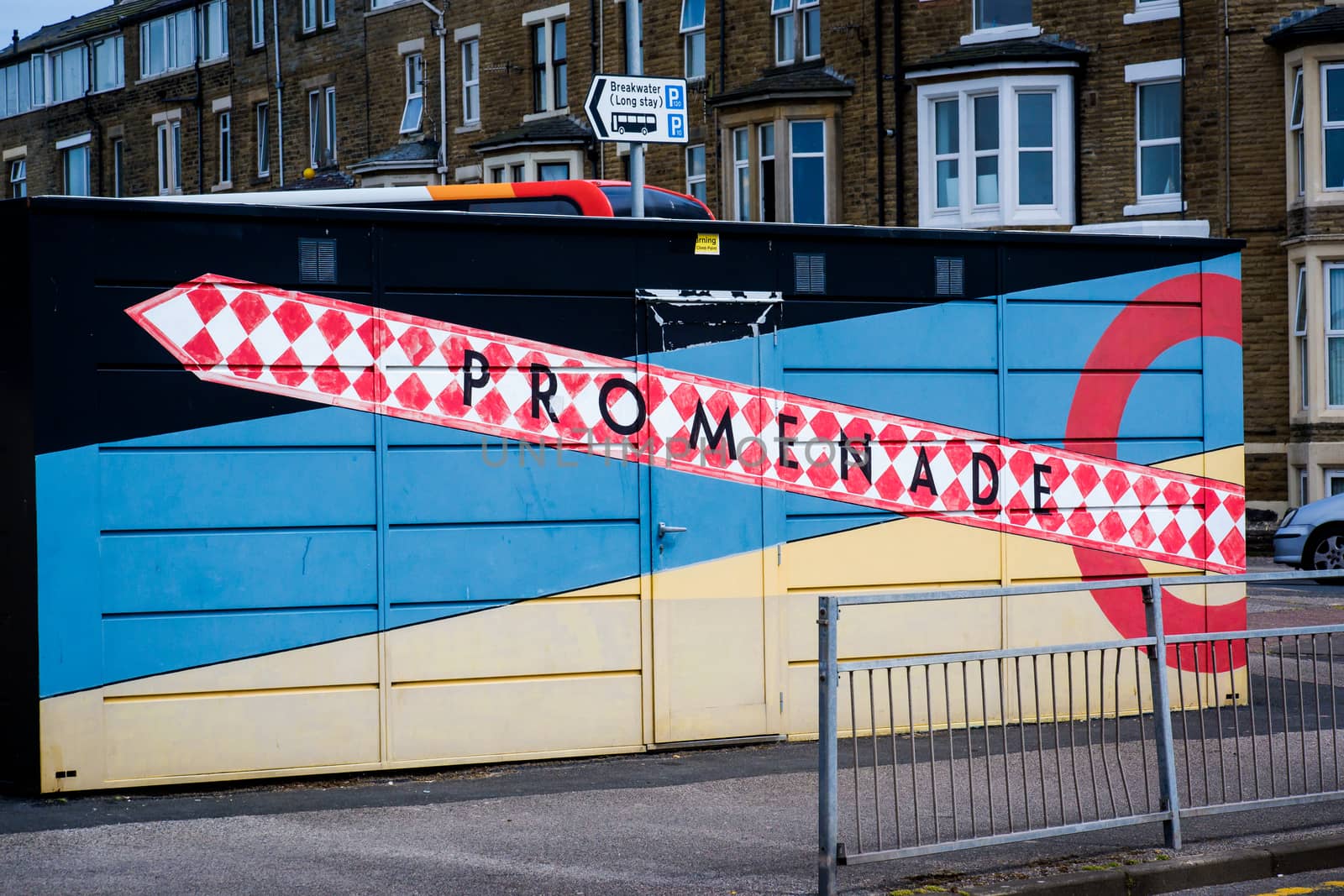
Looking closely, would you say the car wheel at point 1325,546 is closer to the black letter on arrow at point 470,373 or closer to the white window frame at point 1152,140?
the white window frame at point 1152,140

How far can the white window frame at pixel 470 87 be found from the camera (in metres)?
37.0

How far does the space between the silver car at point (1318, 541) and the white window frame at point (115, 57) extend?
1495 inches

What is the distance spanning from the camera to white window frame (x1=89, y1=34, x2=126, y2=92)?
48.3 metres

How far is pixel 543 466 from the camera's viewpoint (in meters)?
9.09

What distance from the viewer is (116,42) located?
4869 centimetres

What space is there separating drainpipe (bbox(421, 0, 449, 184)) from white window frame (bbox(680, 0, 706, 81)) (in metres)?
7.26

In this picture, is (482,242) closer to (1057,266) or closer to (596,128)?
(1057,266)

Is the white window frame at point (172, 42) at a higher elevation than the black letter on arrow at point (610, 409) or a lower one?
higher

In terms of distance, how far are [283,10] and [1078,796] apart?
128 feet

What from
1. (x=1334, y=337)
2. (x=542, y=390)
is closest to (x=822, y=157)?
(x=1334, y=337)

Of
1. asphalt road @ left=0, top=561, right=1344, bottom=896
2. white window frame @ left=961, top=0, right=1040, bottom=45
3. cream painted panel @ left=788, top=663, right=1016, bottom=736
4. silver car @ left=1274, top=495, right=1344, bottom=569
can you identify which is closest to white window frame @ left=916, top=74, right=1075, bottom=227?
white window frame @ left=961, top=0, right=1040, bottom=45

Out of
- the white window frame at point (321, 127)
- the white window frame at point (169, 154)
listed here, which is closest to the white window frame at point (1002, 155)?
the white window frame at point (321, 127)

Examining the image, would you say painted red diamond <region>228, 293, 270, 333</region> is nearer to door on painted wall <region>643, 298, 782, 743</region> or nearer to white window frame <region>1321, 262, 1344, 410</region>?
door on painted wall <region>643, 298, 782, 743</region>

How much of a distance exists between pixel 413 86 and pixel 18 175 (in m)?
21.4
